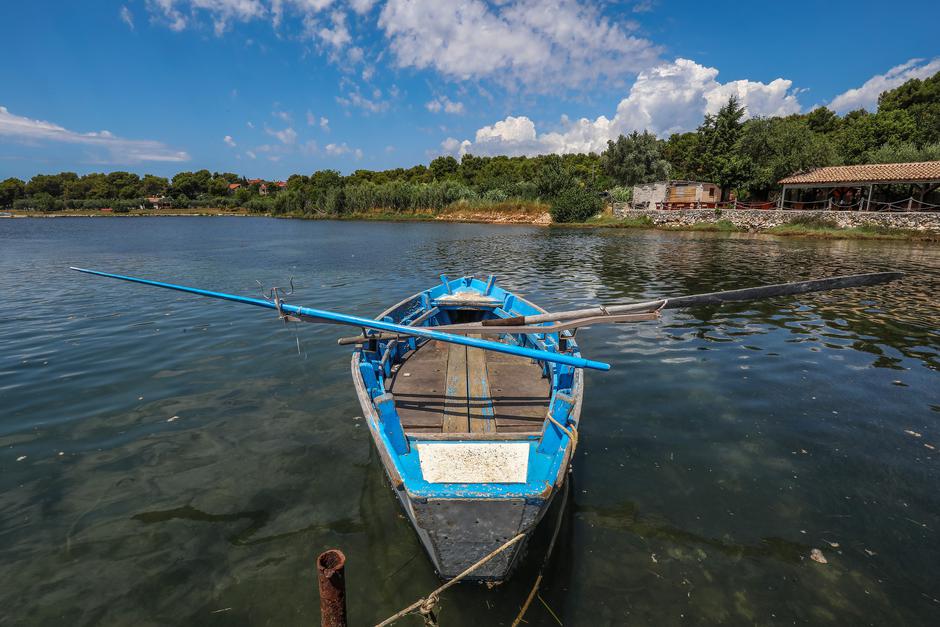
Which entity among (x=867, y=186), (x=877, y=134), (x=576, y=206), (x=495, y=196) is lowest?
(x=576, y=206)

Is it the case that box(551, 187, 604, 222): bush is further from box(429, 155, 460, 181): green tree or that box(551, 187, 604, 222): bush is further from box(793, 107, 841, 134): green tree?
box(429, 155, 460, 181): green tree

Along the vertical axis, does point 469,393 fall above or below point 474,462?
below

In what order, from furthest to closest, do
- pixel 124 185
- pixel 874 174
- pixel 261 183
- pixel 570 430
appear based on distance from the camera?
pixel 261 183 → pixel 124 185 → pixel 874 174 → pixel 570 430

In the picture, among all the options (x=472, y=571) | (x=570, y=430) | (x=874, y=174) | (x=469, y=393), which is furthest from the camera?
(x=874, y=174)

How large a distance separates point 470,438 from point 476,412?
111cm

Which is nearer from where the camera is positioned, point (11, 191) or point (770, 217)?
point (770, 217)

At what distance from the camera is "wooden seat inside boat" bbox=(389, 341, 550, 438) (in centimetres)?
584

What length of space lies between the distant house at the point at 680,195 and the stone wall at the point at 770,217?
193 centimetres

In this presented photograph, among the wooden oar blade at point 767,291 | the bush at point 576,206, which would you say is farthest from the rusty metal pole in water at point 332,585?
the bush at point 576,206

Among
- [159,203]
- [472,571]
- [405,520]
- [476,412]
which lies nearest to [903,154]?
[476,412]

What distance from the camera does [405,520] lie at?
16.9 feet

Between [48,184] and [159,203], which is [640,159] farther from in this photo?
[48,184]

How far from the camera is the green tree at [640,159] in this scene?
209ft

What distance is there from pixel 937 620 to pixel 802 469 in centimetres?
234
